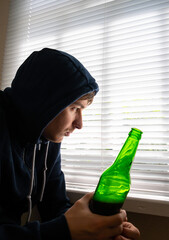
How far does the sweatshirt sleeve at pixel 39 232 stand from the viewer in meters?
0.55

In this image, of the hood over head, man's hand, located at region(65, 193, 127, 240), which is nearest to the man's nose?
the hood over head

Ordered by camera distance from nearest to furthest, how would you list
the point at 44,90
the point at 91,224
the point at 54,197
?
the point at 91,224
the point at 44,90
the point at 54,197

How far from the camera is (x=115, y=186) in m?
0.57

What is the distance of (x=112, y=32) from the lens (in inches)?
46.5

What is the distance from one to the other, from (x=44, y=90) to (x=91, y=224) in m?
0.50

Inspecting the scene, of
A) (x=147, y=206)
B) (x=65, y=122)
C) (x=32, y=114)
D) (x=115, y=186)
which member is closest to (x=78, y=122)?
(x=65, y=122)

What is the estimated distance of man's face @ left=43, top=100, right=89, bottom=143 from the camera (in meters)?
0.82

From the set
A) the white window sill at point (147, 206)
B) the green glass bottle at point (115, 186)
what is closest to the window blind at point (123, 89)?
the white window sill at point (147, 206)

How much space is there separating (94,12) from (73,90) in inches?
30.0

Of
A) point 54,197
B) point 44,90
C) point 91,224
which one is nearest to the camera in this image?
point 91,224

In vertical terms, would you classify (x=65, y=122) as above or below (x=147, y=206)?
above

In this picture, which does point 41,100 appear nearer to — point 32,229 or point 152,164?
point 32,229

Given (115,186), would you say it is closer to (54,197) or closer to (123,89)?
(54,197)

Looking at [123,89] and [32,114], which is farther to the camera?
[123,89]
